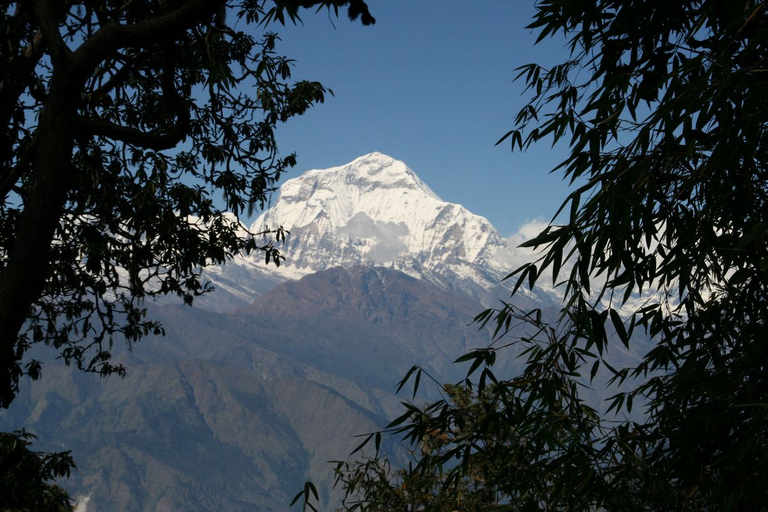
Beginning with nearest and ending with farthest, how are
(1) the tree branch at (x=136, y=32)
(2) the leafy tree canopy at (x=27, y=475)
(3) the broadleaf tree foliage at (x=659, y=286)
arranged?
(3) the broadleaf tree foliage at (x=659, y=286), (1) the tree branch at (x=136, y=32), (2) the leafy tree canopy at (x=27, y=475)

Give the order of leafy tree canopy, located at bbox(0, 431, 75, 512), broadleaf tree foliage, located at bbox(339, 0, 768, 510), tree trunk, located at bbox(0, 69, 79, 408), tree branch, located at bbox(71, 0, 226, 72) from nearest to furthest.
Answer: broadleaf tree foliage, located at bbox(339, 0, 768, 510)
tree trunk, located at bbox(0, 69, 79, 408)
tree branch, located at bbox(71, 0, 226, 72)
leafy tree canopy, located at bbox(0, 431, 75, 512)

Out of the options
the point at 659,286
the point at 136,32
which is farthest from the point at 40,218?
the point at 659,286

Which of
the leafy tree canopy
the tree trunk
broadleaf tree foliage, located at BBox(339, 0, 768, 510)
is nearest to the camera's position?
broadleaf tree foliage, located at BBox(339, 0, 768, 510)

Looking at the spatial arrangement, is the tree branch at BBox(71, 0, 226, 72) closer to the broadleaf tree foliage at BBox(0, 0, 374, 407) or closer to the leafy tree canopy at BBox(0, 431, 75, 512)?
the broadleaf tree foliage at BBox(0, 0, 374, 407)

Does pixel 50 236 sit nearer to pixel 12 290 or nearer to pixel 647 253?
pixel 12 290

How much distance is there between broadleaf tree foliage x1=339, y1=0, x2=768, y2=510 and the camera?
3.47m

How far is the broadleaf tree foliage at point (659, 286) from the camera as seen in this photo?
3.47 m

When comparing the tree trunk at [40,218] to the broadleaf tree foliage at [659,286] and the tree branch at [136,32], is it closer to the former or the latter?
the tree branch at [136,32]

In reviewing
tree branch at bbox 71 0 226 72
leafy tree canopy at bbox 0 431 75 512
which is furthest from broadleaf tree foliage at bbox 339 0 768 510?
leafy tree canopy at bbox 0 431 75 512

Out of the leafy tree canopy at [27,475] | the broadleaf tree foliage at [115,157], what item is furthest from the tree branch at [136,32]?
the leafy tree canopy at [27,475]

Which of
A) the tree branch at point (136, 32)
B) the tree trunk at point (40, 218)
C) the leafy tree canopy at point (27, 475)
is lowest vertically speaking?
the leafy tree canopy at point (27, 475)

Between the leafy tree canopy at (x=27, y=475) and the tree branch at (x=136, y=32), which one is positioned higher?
the tree branch at (x=136, y=32)

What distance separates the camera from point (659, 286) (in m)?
4.27

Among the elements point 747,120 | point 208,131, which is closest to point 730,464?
point 747,120
